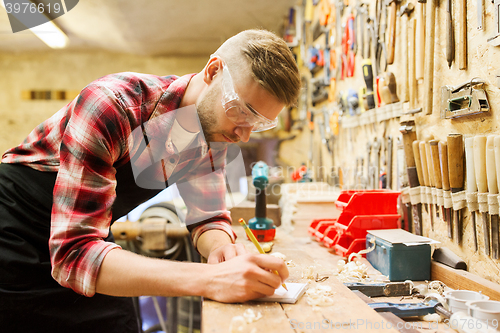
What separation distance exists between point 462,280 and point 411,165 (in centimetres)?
55

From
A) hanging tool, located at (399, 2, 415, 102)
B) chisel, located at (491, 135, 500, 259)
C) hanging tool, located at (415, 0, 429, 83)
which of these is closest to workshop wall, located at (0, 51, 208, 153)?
hanging tool, located at (399, 2, 415, 102)

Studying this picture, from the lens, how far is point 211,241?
50.1 inches

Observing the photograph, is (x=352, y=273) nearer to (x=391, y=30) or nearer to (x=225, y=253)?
(x=225, y=253)

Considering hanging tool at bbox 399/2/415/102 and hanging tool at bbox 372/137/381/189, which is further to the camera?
hanging tool at bbox 372/137/381/189

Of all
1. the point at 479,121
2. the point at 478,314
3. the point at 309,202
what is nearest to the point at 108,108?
the point at 478,314

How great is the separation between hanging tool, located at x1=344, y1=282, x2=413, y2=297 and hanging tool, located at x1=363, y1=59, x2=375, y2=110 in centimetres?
128

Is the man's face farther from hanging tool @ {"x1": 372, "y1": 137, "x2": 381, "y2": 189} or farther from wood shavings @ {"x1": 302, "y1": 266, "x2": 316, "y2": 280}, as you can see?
hanging tool @ {"x1": 372, "y1": 137, "x2": 381, "y2": 189}

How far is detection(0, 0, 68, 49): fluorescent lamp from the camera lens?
443cm

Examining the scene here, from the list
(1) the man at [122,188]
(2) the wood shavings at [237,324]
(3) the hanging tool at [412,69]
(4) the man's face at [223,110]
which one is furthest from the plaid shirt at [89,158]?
(3) the hanging tool at [412,69]

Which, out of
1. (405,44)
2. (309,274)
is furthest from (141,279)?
(405,44)

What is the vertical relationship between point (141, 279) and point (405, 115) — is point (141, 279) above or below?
below

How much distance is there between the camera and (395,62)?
181 cm

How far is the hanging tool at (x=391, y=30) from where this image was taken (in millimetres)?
1759

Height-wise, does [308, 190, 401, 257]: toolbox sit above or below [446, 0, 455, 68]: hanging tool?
below
